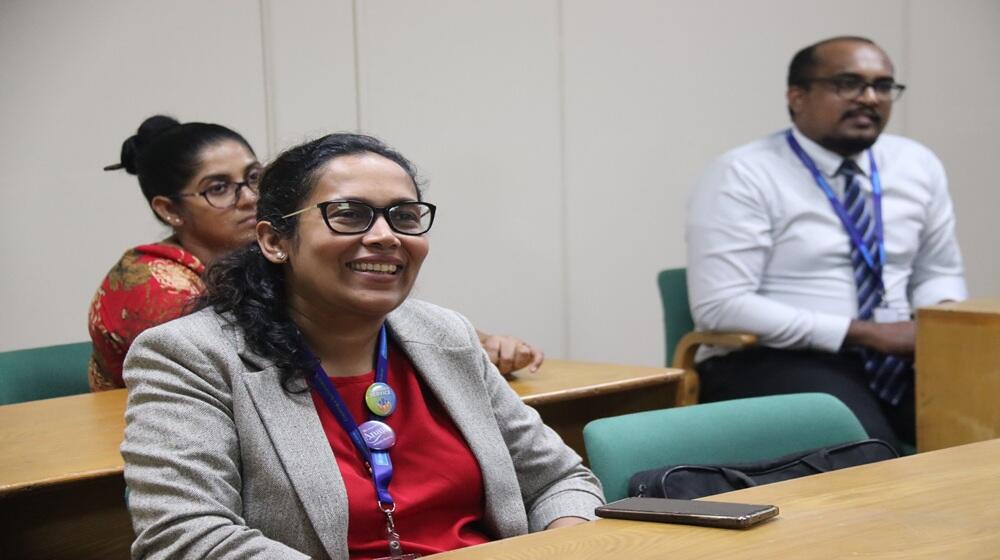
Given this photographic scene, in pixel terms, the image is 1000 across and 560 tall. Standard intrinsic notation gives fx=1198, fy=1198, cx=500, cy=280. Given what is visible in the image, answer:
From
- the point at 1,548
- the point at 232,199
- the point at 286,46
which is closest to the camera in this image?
the point at 1,548

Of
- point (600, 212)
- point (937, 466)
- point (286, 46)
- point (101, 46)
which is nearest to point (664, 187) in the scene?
point (600, 212)

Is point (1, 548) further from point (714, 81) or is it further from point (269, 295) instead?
point (714, 81)

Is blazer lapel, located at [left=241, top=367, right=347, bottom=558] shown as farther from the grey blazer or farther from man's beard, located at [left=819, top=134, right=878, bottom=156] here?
man's beard, located at [left=819, top=134, right=878, bottom=156]

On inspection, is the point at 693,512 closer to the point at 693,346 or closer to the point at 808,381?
the point at 808,381

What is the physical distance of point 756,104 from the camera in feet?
17.3

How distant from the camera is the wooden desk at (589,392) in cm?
257

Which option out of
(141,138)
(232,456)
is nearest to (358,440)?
(232,456)

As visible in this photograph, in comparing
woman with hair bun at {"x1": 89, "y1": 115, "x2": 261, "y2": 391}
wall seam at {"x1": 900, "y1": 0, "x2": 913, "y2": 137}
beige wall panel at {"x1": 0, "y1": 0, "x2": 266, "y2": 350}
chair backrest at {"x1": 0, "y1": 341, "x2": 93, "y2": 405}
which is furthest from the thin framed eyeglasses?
wall seam at {"x1": 900, "y1": 0, "x2": 913, "y2": 137}

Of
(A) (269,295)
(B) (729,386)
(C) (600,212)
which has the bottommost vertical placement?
(B) (729,386)

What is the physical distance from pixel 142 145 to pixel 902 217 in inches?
90.6

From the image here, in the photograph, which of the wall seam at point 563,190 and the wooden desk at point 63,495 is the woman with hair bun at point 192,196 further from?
the wall seam at point 563,190

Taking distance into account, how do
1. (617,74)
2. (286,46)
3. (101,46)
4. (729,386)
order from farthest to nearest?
(617,74) < (286,46) < (101,46) < (729,386)

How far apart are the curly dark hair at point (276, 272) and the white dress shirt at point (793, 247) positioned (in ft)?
6.00

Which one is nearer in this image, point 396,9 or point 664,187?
point 396,9
